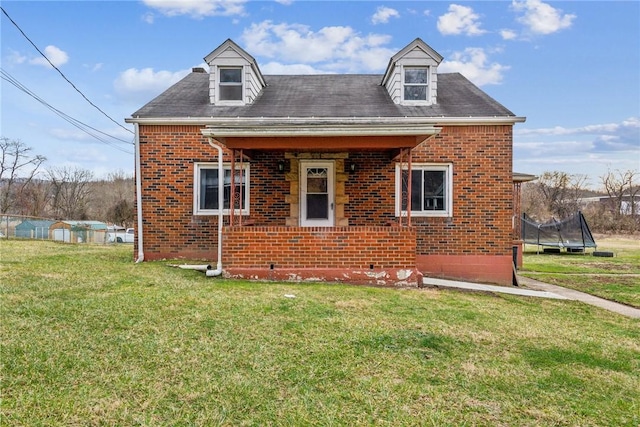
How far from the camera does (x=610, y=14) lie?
39.1 feet

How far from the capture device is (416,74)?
10.9 m

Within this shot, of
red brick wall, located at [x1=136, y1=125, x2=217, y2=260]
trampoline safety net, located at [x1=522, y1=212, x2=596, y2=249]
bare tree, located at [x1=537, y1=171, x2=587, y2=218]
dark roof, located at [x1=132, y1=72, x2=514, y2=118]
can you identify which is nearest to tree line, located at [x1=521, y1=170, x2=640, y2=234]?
bare tree, located at [x1=537, y1=171, x2=587, y2=218]

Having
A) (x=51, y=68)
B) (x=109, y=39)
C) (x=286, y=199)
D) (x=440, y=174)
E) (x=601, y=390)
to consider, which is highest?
(x=109, y=39)

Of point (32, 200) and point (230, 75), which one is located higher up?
point (230, 75)

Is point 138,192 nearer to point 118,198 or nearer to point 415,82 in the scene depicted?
point 415,82

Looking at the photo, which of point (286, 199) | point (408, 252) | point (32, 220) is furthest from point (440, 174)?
point (32, 220)

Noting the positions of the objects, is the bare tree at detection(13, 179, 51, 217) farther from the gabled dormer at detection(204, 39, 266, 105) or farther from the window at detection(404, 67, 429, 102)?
the window at detection(404, 67, 429, 102)

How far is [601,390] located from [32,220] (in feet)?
76.9

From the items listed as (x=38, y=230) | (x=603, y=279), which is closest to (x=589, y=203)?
(x=603, y=279)

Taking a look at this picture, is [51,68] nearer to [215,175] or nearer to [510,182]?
[215,175]

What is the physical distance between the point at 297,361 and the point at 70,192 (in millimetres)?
65709

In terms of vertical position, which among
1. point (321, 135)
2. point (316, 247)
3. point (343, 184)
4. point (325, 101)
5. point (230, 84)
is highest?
point (230, 84)

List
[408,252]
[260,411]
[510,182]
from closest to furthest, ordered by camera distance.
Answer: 1. [260,411]
2. [408,252]
3. [510,182]

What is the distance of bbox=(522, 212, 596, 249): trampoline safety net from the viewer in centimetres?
2256
